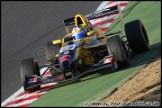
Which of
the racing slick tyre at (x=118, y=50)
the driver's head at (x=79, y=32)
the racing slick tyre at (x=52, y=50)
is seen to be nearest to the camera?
the racing slick tyre at (x=118, y=50)

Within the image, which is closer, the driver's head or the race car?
the race car

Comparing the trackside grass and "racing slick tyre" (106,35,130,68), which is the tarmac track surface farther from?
"racing slick tyre" (106,35,130,68)

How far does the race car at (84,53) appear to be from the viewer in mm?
13172

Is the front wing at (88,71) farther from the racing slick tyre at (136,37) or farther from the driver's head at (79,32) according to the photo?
the driver's head at (79,32)

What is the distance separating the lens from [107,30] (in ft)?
59.7

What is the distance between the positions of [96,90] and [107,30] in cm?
639

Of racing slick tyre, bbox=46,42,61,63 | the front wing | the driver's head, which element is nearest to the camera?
the front wing

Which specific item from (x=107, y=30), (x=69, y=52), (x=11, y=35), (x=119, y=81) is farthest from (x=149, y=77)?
(x=11, y=35)

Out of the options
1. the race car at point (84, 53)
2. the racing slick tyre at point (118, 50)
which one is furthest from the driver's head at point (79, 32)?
the racing slick tyre at point (118, 50)

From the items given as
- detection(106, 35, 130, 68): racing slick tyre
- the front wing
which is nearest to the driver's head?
detection(106, 35, 130, 68): racing slick tyre

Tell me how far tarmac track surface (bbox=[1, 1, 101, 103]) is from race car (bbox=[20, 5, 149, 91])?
1422 mm

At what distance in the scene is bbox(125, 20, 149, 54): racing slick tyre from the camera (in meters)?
→ 14.2

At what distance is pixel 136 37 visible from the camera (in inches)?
558

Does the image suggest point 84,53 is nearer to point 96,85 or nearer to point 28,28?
point 96,85
